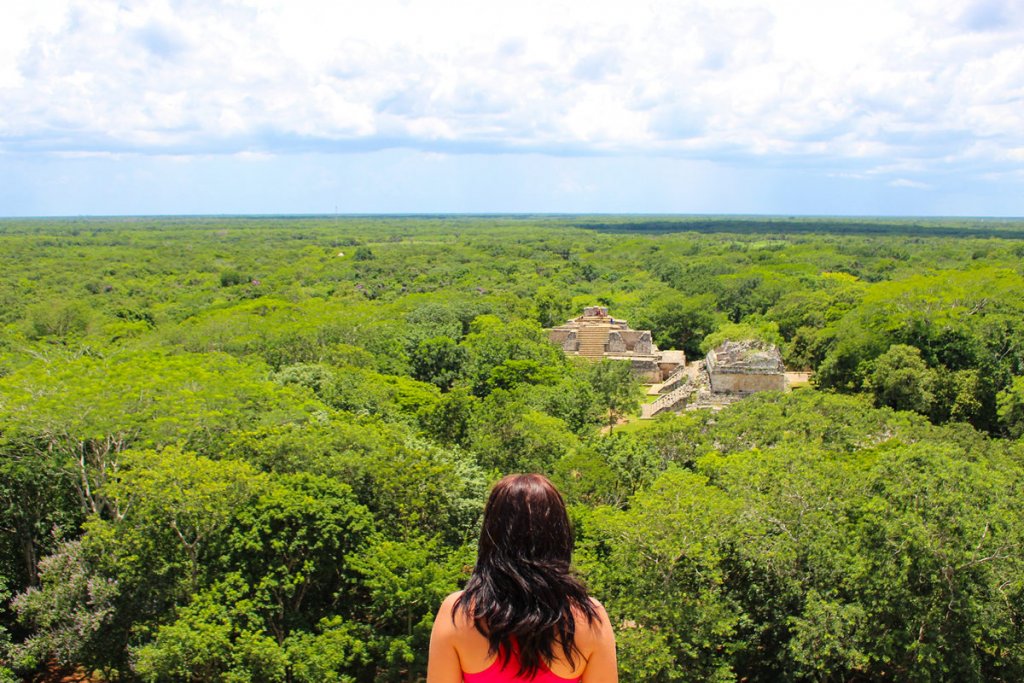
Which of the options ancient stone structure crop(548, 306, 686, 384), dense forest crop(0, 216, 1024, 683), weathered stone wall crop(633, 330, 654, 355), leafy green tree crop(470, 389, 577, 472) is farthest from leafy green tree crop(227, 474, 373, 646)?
weathered stone wall crop(633, 330, 654, 355)

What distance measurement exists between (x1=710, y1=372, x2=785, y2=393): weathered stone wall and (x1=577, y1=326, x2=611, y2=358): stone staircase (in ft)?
38.4

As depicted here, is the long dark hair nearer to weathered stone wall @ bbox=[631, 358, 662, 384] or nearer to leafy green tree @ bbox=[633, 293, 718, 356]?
weathered stone wall @ bbox=[631, 358, 662, 384]

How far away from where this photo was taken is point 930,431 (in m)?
20.2

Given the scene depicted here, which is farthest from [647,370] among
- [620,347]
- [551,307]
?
[551,307]

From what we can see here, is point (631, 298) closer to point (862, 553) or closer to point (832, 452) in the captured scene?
point (832, 452)

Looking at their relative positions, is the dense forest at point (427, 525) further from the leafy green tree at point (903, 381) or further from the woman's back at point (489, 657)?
the woman's back at point (489, 657)

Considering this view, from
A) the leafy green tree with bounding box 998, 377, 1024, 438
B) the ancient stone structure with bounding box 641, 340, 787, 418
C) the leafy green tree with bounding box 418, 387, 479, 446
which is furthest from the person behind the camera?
the ancient stone structure with bounding box 641, 340, 787, 418

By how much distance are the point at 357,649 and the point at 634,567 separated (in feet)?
15.6

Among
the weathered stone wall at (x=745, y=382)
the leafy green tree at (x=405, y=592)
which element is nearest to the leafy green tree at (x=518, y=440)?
the leafy green tree at (x=405, y=592)

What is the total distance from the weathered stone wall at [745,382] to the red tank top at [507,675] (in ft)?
95.9

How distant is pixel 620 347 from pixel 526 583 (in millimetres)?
39519

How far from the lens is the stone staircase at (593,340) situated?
42688 millimetres

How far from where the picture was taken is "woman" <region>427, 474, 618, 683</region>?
2799 mm

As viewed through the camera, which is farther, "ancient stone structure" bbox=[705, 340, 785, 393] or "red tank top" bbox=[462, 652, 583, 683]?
"ancient stone structure" bbox=[705, 340, 785, 393]
